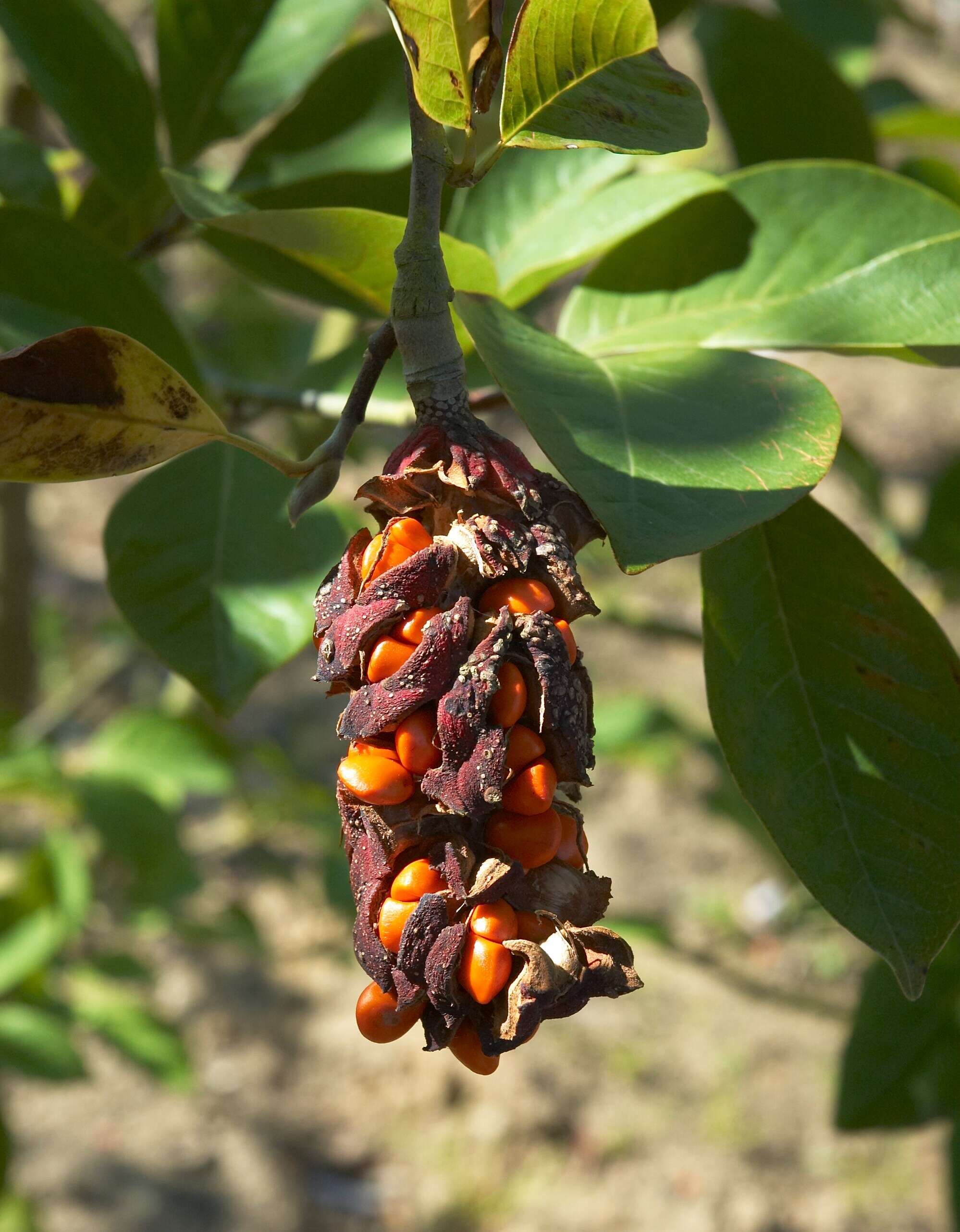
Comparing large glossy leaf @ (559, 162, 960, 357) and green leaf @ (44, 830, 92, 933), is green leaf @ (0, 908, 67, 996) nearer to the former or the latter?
green leaf @ (44, 830, 92, 933)

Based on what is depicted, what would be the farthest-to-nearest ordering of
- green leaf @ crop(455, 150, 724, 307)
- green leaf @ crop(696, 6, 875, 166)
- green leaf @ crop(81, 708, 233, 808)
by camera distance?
green leaf @ crop(81, 708, 233, 808)
green leaf @ crop(696, 6, 875, 166)
green leaf @ crop(455, 150, 724, 307)

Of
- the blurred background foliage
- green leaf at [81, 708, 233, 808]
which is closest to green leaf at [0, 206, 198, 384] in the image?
the blurred background foliage

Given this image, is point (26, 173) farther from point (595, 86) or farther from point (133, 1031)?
point (133, 1031)

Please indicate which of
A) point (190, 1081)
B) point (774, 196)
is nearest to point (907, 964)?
point (774, 196)

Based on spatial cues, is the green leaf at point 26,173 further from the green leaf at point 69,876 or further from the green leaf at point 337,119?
the green leaf at point 69,876

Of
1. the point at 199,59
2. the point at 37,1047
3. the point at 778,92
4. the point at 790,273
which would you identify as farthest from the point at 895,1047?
the point at 199,59

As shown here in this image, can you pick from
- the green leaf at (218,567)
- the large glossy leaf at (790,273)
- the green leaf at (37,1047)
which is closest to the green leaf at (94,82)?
the green leaf at (218,567)
